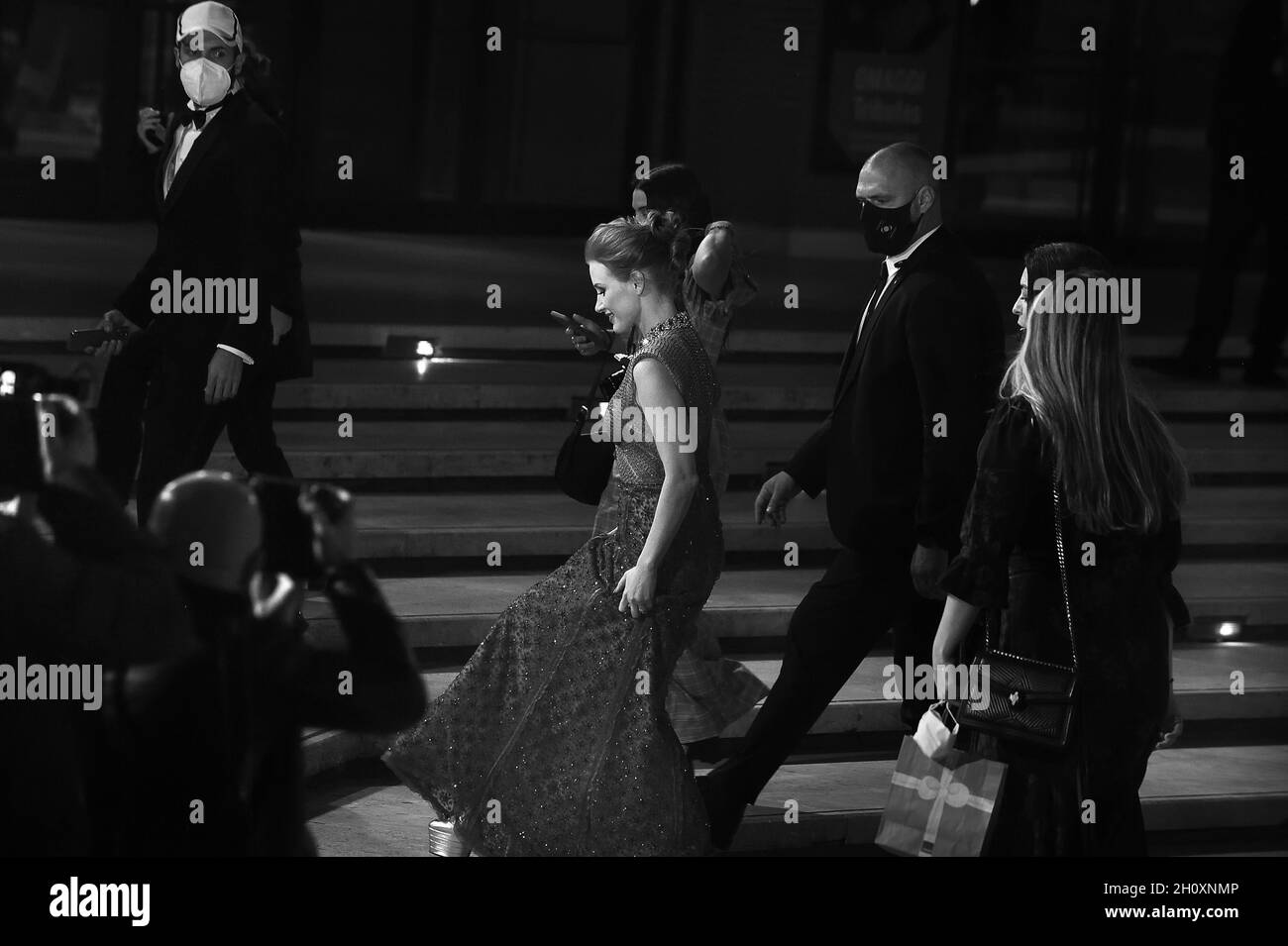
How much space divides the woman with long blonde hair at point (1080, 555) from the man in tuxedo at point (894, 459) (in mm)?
660

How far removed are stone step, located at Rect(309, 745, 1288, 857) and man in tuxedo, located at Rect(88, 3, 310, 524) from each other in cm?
101

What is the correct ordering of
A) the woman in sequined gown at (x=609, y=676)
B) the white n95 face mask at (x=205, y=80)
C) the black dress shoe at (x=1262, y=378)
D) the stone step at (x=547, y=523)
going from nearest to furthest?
1. the woman in sequined gown at (x=609, y=676)
2. the white n95 face mask at (x=205, y=80)
3. the stone step at (x=547, y=523)
4. the black dress shoe at (x=1262, y=378)

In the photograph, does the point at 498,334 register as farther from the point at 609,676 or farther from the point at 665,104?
the point at 665,104

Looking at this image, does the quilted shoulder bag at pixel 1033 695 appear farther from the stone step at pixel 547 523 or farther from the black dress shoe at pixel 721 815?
the stone step at pixel 547 523

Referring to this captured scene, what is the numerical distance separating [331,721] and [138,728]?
0.27 meters

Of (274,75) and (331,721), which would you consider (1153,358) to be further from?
(331,721)

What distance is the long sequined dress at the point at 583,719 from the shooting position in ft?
13.2

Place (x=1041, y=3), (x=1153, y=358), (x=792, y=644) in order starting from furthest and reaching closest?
1. (x=1041, y=3)
2. (x=1153, y=358)
3. (x=792, y=644)

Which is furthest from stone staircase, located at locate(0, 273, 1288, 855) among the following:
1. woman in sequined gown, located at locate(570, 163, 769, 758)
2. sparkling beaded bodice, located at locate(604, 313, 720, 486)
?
sparkling beaded bodice, located at locate(604, 313, 720, 486)

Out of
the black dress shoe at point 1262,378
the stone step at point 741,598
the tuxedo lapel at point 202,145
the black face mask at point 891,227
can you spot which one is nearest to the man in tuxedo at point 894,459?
the black face mask at point 891,227

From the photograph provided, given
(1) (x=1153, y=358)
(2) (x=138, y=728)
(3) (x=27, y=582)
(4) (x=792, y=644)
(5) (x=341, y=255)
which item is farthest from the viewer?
(5) (x=341, y=255)

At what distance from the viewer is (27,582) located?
2270 millimetres

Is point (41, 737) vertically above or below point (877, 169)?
below

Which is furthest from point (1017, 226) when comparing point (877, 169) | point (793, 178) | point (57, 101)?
point (877, 169)
